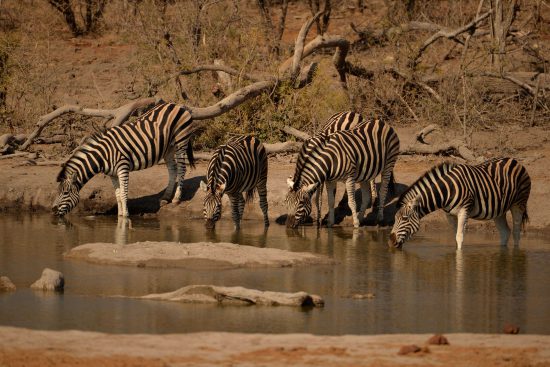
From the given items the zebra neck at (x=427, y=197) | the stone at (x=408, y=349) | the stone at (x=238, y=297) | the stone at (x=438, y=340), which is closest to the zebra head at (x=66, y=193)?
the zebra neck at (x=427, y=197)

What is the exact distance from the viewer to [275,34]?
23.5 m

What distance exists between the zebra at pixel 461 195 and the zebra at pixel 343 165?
67.3 inches

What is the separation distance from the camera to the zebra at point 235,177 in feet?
49.6

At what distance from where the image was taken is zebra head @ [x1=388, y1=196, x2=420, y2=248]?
45.1 feet

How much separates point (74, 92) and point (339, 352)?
1539 centimetres

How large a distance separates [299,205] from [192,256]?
365 centimetres

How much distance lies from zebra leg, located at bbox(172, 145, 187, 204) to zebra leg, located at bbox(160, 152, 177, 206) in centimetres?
8

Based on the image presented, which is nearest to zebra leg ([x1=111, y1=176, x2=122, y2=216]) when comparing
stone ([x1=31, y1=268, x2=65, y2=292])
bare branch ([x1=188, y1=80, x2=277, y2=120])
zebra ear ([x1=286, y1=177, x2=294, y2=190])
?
bare branch ([x1=188, y1=80, x2=277, y2=120])

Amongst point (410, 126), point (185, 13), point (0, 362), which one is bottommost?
point (0, 362)

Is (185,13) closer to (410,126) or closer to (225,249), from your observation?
(410,126)

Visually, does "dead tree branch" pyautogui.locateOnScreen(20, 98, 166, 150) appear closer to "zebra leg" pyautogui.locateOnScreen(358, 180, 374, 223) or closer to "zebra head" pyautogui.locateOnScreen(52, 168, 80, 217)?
"zebra head" pyautogui.locateOnScreen(52, 168, 80, 217)

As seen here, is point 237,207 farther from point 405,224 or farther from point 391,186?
point 405,224

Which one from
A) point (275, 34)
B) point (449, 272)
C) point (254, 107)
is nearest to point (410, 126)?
point (254, 107)

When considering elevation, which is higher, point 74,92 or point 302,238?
point 74,92
